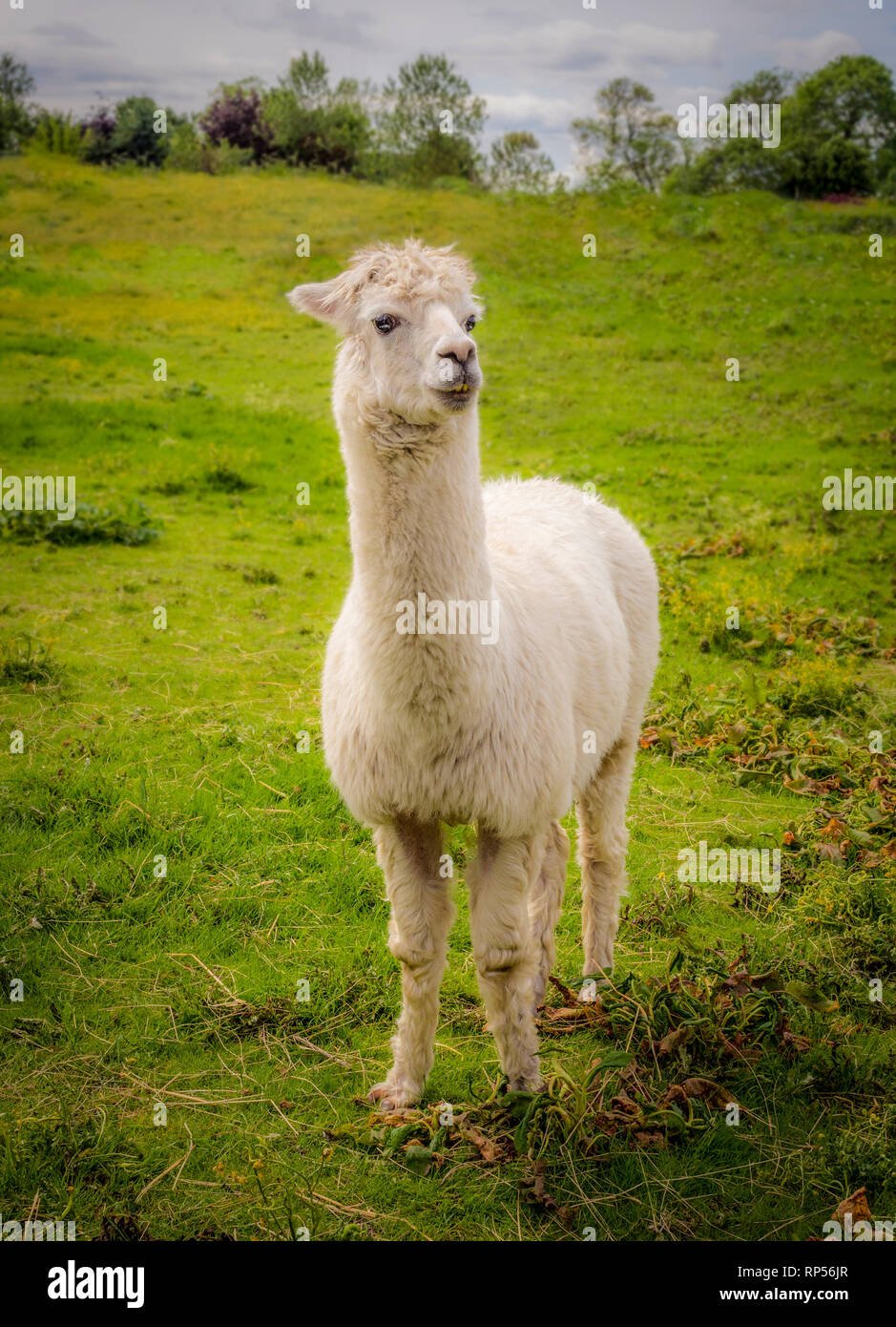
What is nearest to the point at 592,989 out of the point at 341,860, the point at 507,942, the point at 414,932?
the point at 507,942

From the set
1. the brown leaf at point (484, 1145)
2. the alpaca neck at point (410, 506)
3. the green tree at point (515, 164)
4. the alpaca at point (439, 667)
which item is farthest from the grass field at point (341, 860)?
the green tree at point (515, 164)

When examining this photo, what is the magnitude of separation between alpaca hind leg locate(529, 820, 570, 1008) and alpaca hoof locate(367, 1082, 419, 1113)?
0.76 m

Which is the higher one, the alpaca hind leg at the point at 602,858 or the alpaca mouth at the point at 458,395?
the alpaca mouth at the point at 458,395

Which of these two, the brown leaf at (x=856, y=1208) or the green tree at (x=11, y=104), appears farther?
the green tree at (x=11, y=104)

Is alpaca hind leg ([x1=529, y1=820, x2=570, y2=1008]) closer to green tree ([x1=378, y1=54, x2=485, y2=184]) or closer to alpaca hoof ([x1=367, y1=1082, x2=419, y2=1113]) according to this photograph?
alpaca hoof ([x1=367, y1=1082, x2=419, y2=1113])

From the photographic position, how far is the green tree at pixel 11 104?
910 inches

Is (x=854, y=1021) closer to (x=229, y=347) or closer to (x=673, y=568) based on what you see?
(x=673, y=568)

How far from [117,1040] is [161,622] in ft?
13.5

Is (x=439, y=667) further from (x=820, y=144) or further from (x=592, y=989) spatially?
(x=820, y=144)

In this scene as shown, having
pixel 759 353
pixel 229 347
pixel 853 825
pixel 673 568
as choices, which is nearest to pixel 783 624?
pixel 673 568

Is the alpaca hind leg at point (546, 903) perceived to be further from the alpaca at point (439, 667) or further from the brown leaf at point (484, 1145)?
the brown leaf at point (484, 1145)

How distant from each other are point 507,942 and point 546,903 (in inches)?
32.5

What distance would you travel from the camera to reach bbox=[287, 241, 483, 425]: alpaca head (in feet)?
10.2

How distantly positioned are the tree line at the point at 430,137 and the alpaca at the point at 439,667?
833 inches
